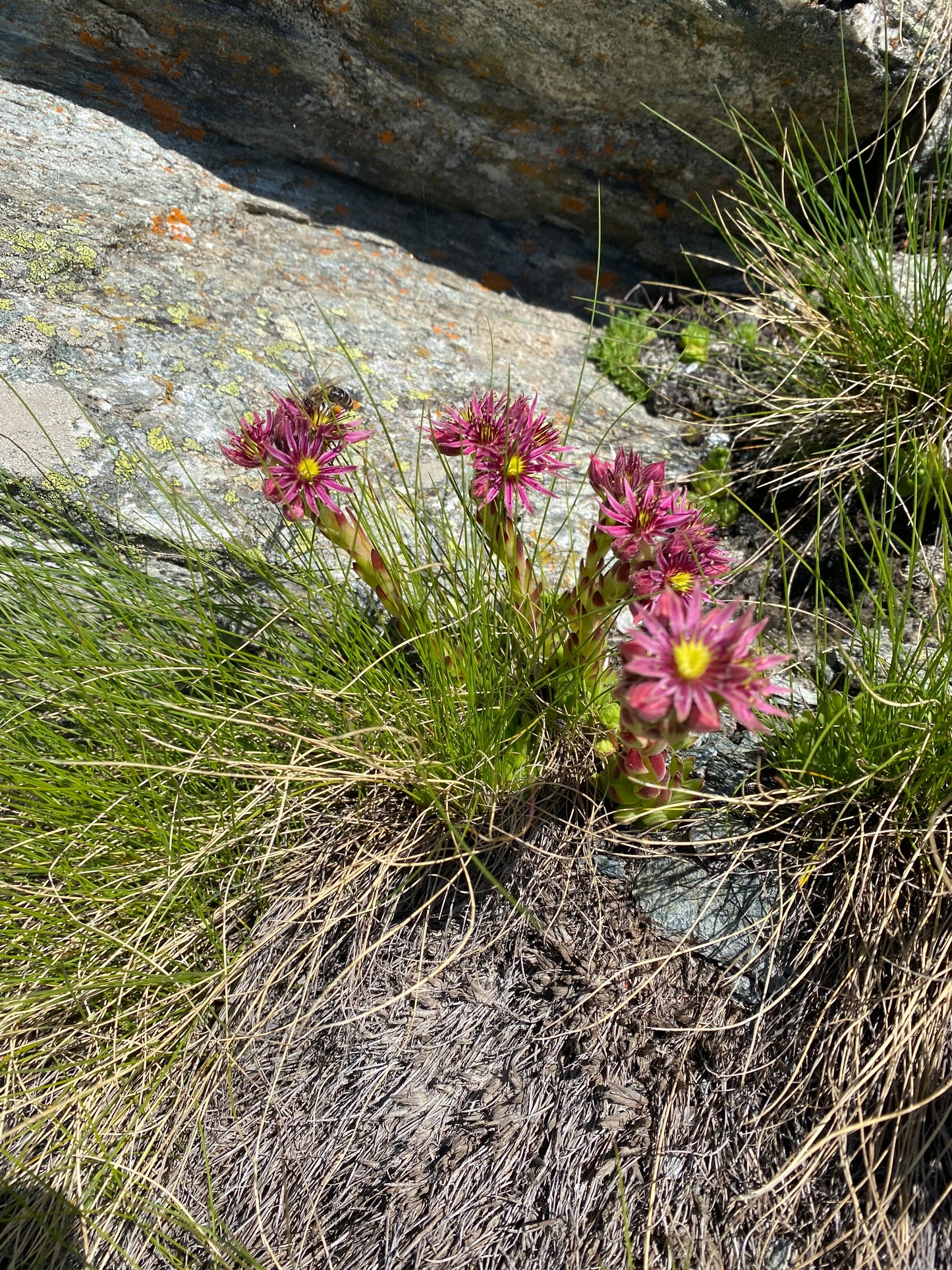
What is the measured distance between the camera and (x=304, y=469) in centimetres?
180

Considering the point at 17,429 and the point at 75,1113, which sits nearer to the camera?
the point at 75,1113

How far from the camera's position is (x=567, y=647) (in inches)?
78.6

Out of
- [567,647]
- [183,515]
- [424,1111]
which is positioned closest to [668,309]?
[567,647]

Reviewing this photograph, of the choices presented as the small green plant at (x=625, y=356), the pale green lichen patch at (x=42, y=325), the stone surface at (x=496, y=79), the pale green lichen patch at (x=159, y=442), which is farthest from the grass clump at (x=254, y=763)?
the stone surface at (x=496, y=79)

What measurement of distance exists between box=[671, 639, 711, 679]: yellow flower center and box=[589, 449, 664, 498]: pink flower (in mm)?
531

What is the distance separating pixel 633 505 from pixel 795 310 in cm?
163

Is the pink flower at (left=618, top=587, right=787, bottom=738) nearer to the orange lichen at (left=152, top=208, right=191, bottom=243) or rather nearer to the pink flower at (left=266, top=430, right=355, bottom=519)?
the pink flower at (left=266, top=430, right=355, bottom=519)

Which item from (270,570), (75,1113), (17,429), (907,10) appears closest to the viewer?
(75,1113)

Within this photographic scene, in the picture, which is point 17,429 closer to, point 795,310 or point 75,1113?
point 75,1113

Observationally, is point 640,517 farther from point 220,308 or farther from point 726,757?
point 220,308

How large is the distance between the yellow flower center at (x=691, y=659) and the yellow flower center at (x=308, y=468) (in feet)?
3.12

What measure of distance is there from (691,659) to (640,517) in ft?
1.62

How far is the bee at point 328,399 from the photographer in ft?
6.45

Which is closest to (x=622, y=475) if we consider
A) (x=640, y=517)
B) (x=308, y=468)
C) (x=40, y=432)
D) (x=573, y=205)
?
(x=640, y=517)
